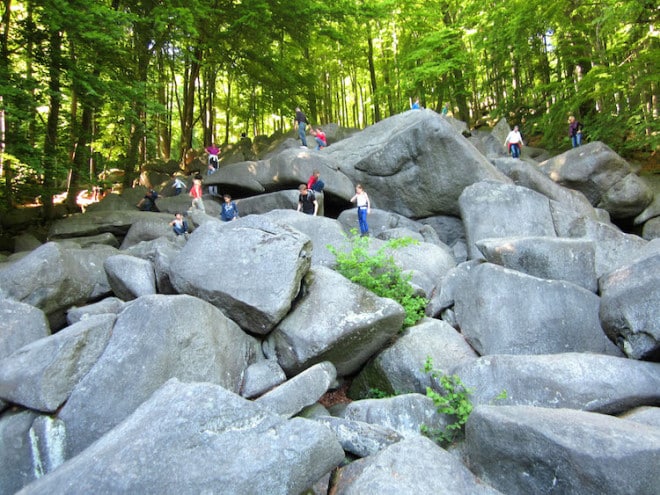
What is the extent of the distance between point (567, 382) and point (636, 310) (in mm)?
1625

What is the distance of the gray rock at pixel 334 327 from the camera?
698 cm

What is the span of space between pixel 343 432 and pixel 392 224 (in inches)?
355

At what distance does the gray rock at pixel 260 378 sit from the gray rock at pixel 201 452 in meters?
2.35

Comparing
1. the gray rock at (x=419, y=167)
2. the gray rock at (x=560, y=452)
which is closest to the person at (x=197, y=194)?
the gray rock at (x=419, y=167)

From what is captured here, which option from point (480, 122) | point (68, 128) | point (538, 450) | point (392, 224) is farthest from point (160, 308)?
point (480, 122)

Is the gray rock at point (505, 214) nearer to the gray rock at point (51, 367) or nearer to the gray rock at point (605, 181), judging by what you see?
the gray rock at point (605, 181)

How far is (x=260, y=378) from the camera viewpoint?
672 cm

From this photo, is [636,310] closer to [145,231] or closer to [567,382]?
[567,382]

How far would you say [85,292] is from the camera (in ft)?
28.2

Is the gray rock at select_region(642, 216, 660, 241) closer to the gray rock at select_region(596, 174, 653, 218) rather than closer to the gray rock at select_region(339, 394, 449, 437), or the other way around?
the gray rock at select_region(596, 174, 653, 218)

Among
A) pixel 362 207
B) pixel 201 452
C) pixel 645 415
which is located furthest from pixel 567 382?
pixel 362 207

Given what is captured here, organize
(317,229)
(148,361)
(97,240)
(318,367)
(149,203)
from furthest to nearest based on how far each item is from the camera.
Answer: (149,203)
(97,240)
(317,229)
(318,367)
(148,361)

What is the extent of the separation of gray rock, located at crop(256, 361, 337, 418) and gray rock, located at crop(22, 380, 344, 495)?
1604 millimetres

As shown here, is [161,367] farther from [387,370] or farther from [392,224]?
[392,224]
